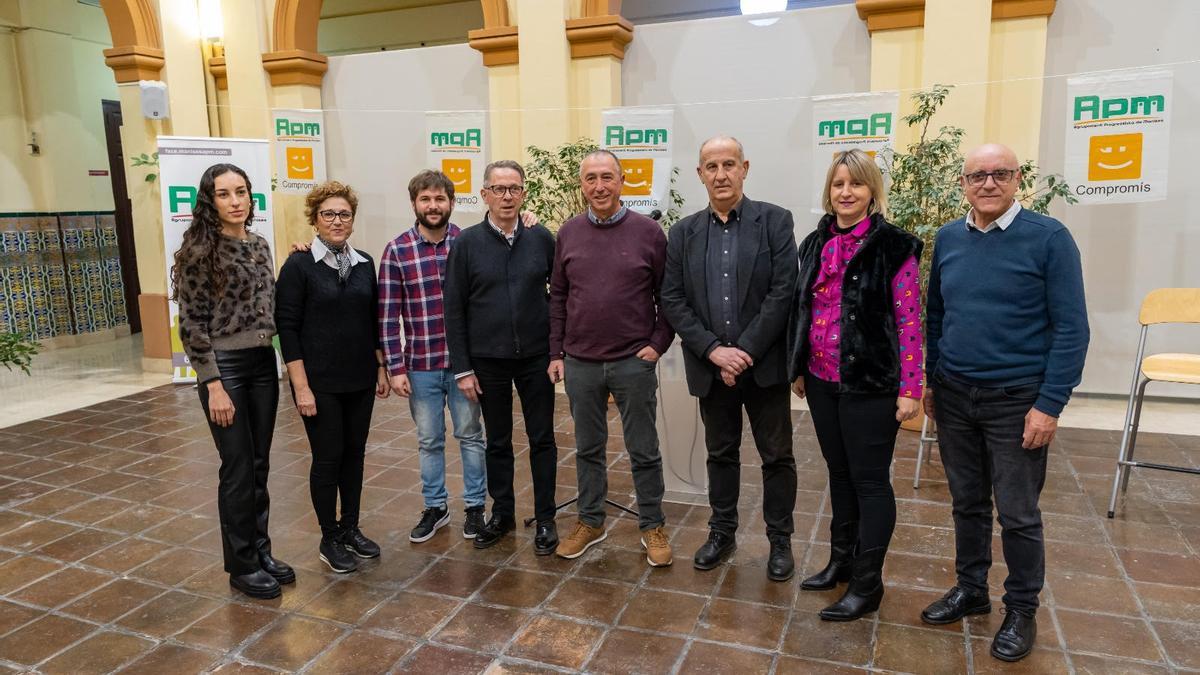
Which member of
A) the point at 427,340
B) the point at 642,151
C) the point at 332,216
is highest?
the point at 642,151

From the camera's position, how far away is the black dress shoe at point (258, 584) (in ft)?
10.7

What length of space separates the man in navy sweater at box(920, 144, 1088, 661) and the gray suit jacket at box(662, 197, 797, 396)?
53 cm

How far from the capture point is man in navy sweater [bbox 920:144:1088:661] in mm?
2535

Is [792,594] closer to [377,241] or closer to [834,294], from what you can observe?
[834,294]

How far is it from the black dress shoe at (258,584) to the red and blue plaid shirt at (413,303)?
921 mm

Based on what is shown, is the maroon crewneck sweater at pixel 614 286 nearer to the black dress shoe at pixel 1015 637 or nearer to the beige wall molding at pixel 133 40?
the black dress shoe at pixel 1015 637

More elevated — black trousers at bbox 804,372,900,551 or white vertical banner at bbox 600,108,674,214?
white vertical banner at bbox 600,108,674,214

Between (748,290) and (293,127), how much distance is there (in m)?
5.64

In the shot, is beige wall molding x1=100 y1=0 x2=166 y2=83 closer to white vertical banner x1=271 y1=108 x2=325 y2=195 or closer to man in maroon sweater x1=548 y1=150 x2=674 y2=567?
white vertical banner x1=271 y1=108 x2=325 y2=195

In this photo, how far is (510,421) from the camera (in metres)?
3.65

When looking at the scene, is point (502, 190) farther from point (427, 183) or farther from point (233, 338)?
point (233, 338)

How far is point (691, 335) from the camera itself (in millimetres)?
3182

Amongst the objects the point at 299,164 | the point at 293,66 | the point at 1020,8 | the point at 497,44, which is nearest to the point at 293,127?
the point at 299,164

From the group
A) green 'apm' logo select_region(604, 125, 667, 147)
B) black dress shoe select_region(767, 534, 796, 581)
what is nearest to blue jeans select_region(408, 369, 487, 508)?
black dress shoe select_region(767, 534, 796, 581)
